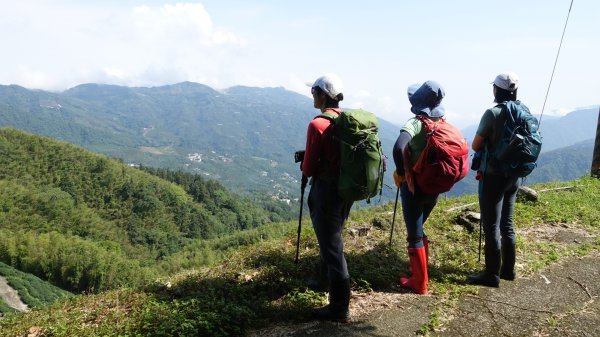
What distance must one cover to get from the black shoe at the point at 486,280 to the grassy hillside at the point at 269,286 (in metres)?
0.18

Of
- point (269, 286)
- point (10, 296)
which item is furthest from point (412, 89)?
point (10, 296)

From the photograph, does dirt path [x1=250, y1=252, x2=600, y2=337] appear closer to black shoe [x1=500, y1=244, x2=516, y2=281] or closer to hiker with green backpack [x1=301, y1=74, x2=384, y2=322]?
black shoe [x1=500, y1=244, x2=516, y2=281]

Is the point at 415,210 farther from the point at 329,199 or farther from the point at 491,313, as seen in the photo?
the point at 491,313

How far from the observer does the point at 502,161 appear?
516 centimetres

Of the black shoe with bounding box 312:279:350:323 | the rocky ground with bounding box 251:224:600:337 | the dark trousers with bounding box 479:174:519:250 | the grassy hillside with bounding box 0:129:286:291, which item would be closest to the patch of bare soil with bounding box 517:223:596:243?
the rocky ground with bounding box 251:224:600:337

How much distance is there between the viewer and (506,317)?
4.80 meters

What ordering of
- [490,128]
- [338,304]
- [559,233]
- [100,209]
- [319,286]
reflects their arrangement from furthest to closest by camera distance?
[100,209] < [559,233] < [319,286] < [490,128] < [338,304]

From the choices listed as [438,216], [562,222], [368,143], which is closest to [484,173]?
[368,143]

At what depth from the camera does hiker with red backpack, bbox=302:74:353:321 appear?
4270 mm

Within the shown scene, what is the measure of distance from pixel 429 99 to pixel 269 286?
10.4 ft

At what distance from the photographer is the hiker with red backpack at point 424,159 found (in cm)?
469

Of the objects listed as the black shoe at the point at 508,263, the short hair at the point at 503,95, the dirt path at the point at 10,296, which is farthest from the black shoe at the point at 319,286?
the dirt path at the point at 10,296

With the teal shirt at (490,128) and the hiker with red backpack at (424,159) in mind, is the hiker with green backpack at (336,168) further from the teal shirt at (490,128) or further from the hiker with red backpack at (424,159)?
the teal shirt at (490,128)

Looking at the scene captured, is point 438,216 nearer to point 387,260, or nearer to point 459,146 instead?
point 387,260
